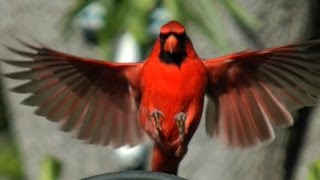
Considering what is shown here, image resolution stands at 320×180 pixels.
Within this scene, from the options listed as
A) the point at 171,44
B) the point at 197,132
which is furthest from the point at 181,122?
the point at 197,132

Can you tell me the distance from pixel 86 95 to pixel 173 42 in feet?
1.41

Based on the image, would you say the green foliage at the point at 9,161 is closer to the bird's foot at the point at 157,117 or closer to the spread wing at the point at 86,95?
the spread wing at the point at 86,95

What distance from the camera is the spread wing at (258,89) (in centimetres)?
334

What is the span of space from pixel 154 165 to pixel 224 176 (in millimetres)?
1384

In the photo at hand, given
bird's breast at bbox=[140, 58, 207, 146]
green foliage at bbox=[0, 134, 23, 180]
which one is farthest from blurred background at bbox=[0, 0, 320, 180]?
bird's breast at bbox=[140, 58, 207, 146]

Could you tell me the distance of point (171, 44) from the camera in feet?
10.1

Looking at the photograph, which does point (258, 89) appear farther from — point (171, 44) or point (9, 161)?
point (9, 161)

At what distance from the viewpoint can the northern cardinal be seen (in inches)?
125

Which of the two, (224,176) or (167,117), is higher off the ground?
(167,117)

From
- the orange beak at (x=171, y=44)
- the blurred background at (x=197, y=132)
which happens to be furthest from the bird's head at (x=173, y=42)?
the blurred background at (x=197, y=132)

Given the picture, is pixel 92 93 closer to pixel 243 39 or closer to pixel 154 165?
pixel 154 165

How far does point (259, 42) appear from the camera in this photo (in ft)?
14.5

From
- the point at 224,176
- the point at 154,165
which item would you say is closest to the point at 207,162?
the point at 224,176

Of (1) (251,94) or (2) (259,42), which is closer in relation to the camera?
(1) (251,94)
